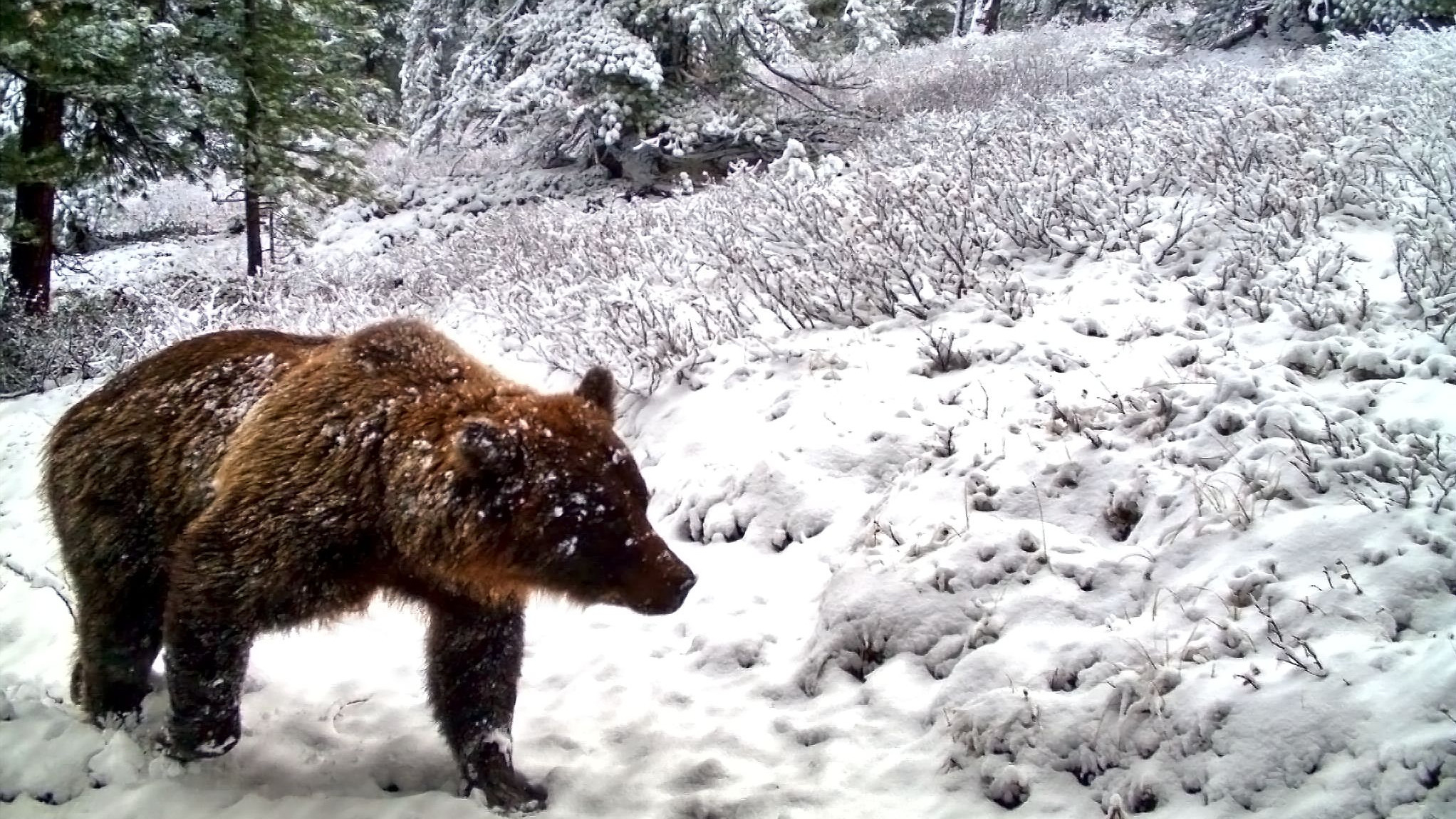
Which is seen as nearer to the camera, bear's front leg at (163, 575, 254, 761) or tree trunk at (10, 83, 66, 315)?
bear's front leg at (163, 575, 254, 761)

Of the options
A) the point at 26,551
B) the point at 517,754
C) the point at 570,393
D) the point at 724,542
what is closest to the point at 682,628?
the point at 724,542

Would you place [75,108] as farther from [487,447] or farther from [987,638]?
[987,638]

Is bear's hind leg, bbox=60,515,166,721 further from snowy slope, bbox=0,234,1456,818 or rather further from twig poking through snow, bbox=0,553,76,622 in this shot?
twig poking through snow, bbox=0,553,76,622

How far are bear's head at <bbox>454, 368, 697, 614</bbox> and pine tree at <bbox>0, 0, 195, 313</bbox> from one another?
9.25 m

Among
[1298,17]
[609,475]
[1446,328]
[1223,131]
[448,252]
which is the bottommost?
[448,252]

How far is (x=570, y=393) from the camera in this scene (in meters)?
3.48

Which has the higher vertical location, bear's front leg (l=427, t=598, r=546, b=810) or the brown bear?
the brown bear

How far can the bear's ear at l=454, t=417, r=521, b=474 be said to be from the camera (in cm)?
277

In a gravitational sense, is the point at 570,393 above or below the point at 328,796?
above

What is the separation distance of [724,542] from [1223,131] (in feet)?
18.9

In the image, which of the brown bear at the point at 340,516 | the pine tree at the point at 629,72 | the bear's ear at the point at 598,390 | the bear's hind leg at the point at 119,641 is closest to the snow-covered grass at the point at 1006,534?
the bear's hind leg at the point at 119,641

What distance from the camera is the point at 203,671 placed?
311 centimetres

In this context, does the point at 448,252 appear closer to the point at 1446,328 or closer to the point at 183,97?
the point at 183,97

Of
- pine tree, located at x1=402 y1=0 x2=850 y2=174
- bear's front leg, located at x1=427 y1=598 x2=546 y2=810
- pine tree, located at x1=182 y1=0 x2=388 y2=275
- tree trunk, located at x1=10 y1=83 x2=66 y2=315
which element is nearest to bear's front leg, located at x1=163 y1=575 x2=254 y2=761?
bear's front leg, located at x1=427 y1=598 x2=546 y2=810
